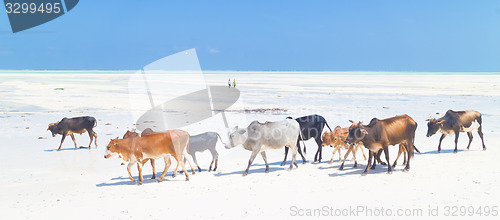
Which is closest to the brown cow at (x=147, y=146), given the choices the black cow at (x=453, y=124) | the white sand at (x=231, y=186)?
the white sand at (x=231, y=186)

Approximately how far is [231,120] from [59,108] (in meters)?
13.1

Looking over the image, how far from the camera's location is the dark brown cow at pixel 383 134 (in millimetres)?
10375

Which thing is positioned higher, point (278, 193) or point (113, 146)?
point (113, 146)

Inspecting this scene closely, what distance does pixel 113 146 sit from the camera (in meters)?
9.95

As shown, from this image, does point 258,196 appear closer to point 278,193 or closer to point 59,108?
point 278,193

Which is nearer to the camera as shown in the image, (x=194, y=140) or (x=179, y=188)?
(x=179, y=188)

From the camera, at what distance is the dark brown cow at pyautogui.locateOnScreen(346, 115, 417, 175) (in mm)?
10375

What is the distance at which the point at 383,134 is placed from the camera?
411 inches

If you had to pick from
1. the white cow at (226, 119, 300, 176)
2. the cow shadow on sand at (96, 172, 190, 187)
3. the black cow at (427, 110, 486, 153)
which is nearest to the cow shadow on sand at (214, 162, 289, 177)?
the white cow at (226, 119, 300, 176)

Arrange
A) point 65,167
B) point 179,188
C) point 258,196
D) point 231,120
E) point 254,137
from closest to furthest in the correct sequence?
point 258,196 < point 179,188 < point 254,137 < point 65,167 < point 231,120

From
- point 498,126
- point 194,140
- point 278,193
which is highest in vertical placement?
point 194,140

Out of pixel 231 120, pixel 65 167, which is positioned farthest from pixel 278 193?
pixel 231 120

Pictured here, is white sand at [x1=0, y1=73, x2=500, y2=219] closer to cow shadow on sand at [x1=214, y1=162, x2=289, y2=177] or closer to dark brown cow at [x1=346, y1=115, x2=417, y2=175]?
cow shadow on sand at [x1=214, y1=162, x2=289, y2=177]

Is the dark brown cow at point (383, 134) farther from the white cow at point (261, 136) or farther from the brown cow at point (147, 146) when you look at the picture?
the brown cow at point (147, 146)
